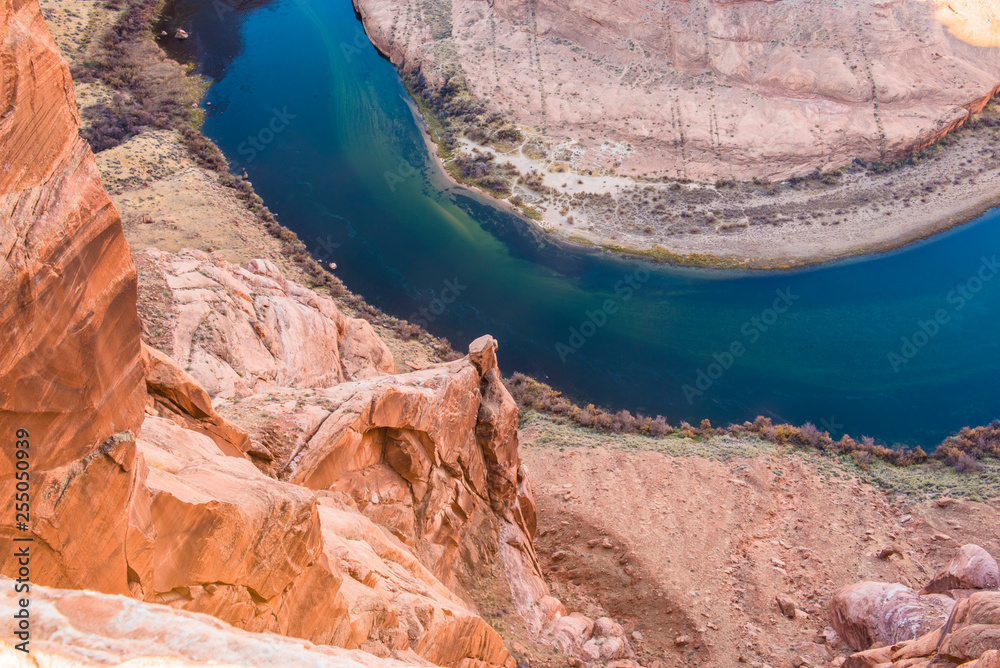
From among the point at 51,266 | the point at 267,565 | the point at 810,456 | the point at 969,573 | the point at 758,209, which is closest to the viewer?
the point at 51,266

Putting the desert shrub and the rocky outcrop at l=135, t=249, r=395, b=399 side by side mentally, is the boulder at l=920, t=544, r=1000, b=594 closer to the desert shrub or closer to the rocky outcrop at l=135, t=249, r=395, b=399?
the rocky outcrop at l=135, t=249, r=395, b=399

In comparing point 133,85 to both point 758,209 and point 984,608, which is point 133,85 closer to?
point 758,209

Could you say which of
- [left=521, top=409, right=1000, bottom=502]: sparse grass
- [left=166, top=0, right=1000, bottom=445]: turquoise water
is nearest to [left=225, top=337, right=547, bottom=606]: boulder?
[left=521, top=409, right=1000, bottom=502]: sparse grass

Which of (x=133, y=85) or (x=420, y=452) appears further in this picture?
(x=133, y=85)

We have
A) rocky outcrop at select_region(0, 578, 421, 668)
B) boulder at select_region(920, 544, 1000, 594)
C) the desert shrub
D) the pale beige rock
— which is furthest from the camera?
the desert shrub

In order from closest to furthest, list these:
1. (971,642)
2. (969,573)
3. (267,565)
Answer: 1. (267,565)
2. (971,642)
3. (969,573)

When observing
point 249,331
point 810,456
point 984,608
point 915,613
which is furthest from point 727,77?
point 984,608

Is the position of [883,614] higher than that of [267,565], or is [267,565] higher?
[883,614]
